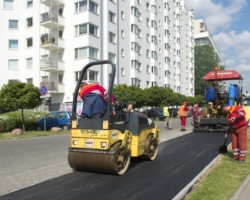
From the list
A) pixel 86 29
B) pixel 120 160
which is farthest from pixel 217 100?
pixel 86 29

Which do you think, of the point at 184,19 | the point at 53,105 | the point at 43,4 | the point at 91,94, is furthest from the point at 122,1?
the point at 91,94

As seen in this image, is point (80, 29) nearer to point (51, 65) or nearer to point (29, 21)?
point (51, 65)

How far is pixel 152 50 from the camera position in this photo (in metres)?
61.0

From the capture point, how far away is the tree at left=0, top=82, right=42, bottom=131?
21406mm

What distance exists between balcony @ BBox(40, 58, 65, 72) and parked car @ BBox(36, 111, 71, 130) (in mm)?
18887

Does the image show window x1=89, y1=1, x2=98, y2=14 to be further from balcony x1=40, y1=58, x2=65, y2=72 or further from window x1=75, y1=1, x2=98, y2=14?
balcony x1=40, y1=58, x2=65, y2=72

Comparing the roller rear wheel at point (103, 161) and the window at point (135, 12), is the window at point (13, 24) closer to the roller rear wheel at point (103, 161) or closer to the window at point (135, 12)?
the window at point (135, 12)

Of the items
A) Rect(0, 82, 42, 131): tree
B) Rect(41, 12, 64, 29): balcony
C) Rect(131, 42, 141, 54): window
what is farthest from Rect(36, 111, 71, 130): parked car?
Rect(131, 42, 141, 54): window

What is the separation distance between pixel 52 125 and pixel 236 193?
20671mm

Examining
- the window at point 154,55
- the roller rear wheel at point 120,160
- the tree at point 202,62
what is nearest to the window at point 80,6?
the window at point 154,55

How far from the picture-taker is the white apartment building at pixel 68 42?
4422 cm

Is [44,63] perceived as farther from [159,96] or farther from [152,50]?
[152,50]

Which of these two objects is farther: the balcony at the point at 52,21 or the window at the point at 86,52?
the balcony at the point at 52,21

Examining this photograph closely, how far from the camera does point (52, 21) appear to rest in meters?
44.4
